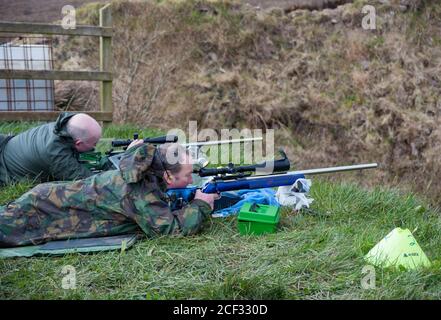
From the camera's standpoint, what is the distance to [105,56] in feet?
30.8

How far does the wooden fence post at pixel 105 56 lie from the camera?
367 inches

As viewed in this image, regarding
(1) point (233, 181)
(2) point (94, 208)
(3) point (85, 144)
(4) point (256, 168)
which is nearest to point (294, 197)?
(4) point (256, 168)

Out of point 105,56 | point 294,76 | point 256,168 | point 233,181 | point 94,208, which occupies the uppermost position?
point 105,56

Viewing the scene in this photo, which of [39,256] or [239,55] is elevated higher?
[239,55]

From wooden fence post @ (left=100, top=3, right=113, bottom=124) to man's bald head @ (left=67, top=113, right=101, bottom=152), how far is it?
360 cm

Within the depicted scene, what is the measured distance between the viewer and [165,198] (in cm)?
488

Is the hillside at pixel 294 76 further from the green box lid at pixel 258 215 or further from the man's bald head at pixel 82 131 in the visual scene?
the green box lid at pixel 258 215

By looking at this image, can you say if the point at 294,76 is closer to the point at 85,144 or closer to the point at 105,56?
the point at 105,56

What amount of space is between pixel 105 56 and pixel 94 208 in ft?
17.2

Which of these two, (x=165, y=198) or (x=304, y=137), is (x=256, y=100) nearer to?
(x=304, y=137)

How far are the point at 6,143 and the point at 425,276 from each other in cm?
457

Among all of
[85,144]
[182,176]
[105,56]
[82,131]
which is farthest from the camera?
[105,56]

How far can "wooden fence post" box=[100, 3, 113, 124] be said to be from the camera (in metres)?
9.32
